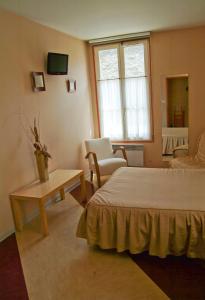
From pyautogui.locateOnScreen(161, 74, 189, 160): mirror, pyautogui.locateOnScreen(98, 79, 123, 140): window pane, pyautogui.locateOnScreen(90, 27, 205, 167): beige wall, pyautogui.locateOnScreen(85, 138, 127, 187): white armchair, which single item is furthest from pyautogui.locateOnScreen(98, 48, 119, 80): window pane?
pyautogui.locateOnScreen(85, 138, 127, 187): white armchair

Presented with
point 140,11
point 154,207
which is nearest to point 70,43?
point 140,11

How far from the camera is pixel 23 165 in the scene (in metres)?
3.10

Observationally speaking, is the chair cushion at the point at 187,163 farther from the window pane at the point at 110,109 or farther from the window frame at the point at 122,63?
the window pane at the point at 110,109

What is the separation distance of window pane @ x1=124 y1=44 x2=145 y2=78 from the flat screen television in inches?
49.7

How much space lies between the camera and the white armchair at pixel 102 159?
3.92m

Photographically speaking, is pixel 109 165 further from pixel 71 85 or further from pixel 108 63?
pixel 108 63

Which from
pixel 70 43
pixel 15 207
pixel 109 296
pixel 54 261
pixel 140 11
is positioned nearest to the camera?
pixel 109 296

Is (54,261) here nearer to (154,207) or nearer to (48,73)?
(154,207)

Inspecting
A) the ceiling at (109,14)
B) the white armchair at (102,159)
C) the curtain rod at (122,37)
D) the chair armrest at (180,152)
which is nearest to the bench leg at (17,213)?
the white armchair at (102,159)

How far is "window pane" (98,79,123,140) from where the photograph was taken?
466 centimetres

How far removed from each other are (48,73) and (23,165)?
137cm

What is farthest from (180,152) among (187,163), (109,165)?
(109,165)

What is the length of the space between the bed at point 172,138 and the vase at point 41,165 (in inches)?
92.5

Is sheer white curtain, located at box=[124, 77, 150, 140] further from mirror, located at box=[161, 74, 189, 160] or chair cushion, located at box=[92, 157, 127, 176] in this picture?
chair cushion, located at box=[92, 157, 127, 176]
